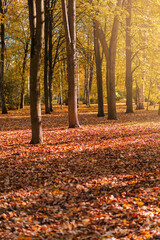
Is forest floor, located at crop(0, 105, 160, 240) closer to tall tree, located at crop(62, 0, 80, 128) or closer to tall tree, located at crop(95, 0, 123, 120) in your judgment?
tall tree, located at crop(62, 0, 80, 128)

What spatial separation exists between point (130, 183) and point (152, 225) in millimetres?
1799

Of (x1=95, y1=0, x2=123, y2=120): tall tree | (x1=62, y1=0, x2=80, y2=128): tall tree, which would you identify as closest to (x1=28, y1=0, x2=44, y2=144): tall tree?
(x1=62, y1=0, x2=80, y2=128): tall tree

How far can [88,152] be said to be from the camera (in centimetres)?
846

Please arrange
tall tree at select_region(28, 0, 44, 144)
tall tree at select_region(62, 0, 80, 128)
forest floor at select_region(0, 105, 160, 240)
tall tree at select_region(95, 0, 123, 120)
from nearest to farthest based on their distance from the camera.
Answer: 1. forest floor at select_region(0, 105, 160, 240)
2. tall tree at select_region(28, 0, 44, 144)
3. tall tree at select_region(62, 0, 80, 128)
4. tall tree at select_region(95, 0, 123, 120)

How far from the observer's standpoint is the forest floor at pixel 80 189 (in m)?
4.11

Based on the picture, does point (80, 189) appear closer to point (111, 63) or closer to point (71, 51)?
point (71, 51)

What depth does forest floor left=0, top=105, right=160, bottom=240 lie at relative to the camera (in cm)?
411

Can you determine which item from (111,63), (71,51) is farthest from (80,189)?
(111,63)

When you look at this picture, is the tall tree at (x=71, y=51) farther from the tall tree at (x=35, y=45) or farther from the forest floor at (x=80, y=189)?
the tall tree at (x=35, y=45)

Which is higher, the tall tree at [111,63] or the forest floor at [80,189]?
the tall tree at [111,63]

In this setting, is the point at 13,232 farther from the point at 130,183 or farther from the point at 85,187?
the point at 130,183

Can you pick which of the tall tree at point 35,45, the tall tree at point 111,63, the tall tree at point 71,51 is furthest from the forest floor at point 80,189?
the tall tree at point 111,63

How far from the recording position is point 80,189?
5.68 metres

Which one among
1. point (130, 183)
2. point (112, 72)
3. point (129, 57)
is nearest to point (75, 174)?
point (130, 183)
